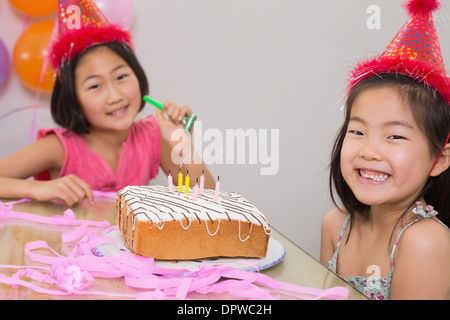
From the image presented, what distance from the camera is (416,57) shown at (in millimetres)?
1027

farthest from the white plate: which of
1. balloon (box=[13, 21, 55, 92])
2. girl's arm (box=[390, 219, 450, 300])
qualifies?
balloon (box=[13, 21, 55, 92])

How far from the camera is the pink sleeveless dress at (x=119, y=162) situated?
5.79 feet

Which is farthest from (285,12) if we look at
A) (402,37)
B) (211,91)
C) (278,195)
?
(402,37)

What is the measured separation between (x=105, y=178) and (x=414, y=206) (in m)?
1.11

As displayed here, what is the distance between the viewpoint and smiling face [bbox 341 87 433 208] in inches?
37.3

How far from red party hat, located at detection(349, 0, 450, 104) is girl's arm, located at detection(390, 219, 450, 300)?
0.27 m

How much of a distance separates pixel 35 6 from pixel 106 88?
0.68 m

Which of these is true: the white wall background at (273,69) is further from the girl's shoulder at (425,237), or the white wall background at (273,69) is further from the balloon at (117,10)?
the girl's shoulder at (425,237)

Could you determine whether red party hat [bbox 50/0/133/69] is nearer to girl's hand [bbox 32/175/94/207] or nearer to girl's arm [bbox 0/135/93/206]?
girl's arm [bbox 0/135/93/206]

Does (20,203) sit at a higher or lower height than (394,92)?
lower

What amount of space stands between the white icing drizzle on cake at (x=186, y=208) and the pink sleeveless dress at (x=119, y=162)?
811mm

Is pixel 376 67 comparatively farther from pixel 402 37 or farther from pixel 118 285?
pixel 118 285
